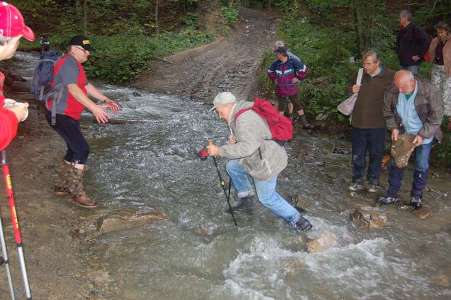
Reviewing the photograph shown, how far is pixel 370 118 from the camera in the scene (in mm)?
6930

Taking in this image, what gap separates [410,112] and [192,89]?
393 inches

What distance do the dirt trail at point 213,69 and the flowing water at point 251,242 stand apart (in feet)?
20.6

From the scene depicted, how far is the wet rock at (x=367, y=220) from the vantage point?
248 inches

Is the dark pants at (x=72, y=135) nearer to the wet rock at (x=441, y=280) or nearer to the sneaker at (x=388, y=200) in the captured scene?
the sneaker at (x=388, y=200)

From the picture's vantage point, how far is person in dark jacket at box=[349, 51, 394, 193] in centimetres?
673

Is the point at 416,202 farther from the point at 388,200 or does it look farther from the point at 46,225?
the point at 46,225

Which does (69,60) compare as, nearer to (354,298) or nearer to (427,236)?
(354,298)

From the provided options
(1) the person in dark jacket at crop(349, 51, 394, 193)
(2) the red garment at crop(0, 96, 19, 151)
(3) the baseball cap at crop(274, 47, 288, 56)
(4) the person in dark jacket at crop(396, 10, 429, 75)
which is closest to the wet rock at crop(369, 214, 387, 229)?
(1) the person in dark jacket at crop(349, 51, 394, 193)

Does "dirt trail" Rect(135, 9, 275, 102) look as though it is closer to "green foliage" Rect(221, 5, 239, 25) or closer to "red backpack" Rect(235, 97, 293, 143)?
"green foliage" Rect(221, 5, 239, 25)

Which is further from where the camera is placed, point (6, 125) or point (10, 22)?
point (6, 125)

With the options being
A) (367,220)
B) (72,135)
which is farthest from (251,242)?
(72,135)

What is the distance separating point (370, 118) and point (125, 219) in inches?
164

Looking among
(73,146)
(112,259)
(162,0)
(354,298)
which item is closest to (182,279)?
(112,259)

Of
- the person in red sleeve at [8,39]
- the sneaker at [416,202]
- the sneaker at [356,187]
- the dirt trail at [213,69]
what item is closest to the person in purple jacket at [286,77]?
the sneaker at [356,187]
